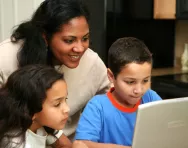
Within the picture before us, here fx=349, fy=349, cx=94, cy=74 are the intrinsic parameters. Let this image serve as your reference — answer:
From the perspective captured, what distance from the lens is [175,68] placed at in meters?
3.18

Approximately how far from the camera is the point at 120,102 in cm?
130

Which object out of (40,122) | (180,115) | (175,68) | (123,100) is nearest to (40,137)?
(40,122)

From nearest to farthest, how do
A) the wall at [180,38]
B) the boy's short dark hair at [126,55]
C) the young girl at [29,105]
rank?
the young girl at [29,105] < the boy's short dark hair at [126,55] < the wall at [180,38]

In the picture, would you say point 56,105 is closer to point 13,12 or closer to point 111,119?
point 111,119

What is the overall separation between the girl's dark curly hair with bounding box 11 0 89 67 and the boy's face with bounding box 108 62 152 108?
363mm

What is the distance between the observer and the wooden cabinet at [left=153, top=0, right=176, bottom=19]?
2.82 m

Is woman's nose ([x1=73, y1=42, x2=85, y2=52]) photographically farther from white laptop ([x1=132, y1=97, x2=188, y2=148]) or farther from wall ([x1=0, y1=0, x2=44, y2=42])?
wall ([x1=0, y1=0, x2=44, y2=42])

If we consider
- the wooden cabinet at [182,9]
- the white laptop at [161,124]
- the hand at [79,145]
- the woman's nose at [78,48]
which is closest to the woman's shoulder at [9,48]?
the woman's nose at [78,48]

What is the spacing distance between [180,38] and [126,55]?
2.10 m

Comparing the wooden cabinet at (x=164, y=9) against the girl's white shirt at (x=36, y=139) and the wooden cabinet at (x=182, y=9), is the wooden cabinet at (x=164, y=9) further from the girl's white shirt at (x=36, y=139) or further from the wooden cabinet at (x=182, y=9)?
the girl's white shirt at (x=36, y=139)

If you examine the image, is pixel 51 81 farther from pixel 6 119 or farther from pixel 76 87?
pixel 76 87

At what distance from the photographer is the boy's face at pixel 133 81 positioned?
1215 millimetres

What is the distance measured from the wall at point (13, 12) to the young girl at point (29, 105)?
5.30ft

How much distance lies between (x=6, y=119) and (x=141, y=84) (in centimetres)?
47
